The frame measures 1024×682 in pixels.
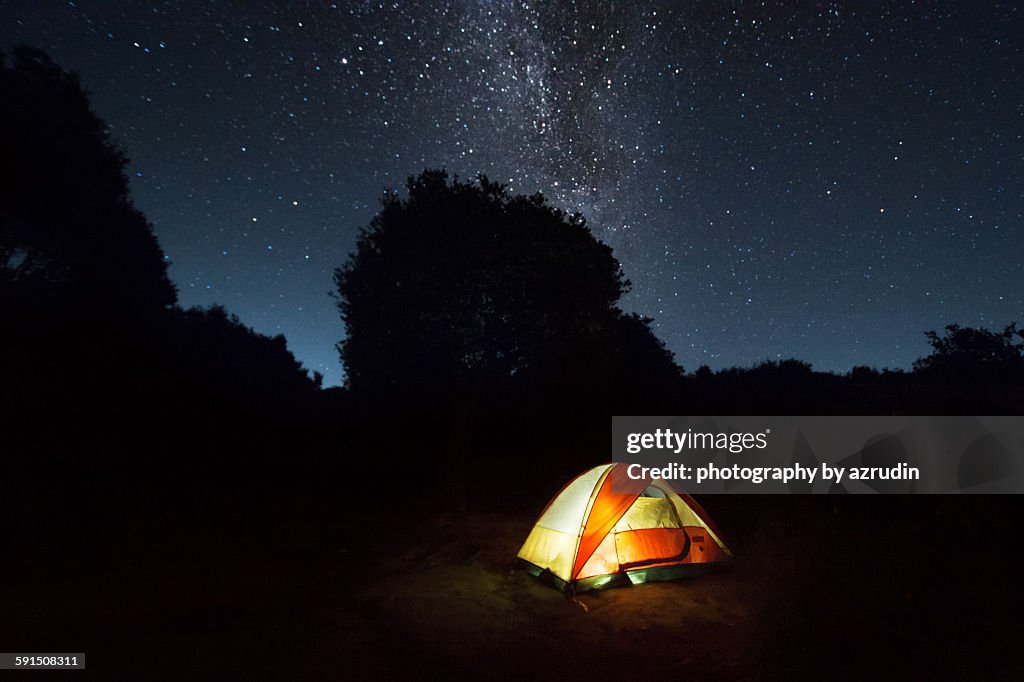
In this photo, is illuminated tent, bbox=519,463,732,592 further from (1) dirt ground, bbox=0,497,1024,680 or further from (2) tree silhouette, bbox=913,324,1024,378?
(2) tree silhouette, bbox=913,324,1024,378

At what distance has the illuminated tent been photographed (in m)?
7.67

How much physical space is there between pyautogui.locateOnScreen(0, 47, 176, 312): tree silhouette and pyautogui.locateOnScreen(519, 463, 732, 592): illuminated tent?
15.8m

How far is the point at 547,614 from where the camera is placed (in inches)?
265

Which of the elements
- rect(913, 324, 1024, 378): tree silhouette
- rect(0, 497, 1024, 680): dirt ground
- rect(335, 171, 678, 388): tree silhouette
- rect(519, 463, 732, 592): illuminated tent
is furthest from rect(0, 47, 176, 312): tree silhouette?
rect(913, 324, 1024, 378): tree silhouette

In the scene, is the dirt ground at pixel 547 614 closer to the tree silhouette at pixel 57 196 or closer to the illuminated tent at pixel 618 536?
the illuminated tent at pixel 618 536

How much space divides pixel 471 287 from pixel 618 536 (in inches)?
296

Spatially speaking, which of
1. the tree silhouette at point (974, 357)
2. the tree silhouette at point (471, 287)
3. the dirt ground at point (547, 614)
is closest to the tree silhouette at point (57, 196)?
the tree silhouette at point (471, 287)

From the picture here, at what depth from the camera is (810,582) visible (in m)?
6.66

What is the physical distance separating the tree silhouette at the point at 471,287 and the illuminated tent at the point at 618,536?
5967 mm

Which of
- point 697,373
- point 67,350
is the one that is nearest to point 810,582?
point 67,350

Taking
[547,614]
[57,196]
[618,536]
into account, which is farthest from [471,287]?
[57,196]

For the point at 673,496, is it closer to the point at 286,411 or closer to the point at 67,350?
the point at 67,350

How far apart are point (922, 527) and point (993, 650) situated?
419 cm

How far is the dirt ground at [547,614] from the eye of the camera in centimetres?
502
